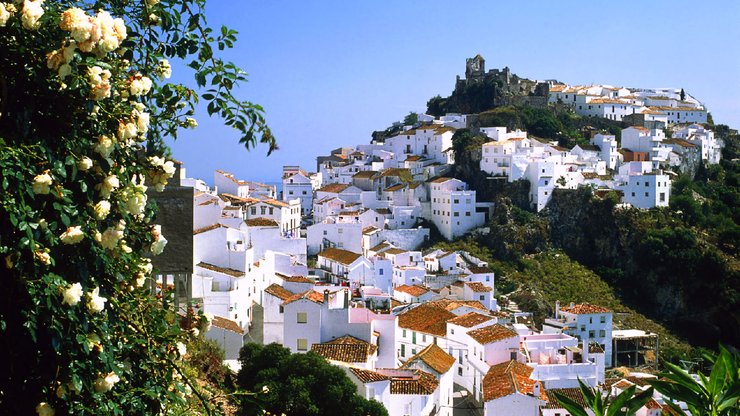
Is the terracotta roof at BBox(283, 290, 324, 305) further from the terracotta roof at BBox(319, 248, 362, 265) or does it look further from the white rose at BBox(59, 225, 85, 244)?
the white rose at BBox(59, 225, 85, 244)

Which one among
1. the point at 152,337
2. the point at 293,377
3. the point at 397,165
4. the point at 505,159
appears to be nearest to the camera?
the point at 152,337

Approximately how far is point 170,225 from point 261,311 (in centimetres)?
1997

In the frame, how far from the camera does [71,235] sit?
3119 millimetres

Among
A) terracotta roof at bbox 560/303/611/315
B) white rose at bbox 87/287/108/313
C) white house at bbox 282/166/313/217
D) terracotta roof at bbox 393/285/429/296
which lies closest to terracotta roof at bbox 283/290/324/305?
terracotta roof at bbox 393/285/429/296

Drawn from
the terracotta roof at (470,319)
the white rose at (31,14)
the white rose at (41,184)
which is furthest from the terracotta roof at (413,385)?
the white rose at (31,14)

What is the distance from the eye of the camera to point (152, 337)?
150 inches

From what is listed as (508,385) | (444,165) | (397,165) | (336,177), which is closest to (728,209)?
(444,165)

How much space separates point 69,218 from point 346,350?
669 inches

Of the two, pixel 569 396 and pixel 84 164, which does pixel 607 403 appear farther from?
pixel 569 396

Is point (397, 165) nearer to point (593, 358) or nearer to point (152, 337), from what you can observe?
point (593, 358)

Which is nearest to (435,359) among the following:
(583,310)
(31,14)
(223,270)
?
(223,270)

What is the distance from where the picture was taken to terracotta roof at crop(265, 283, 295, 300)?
23.5 m

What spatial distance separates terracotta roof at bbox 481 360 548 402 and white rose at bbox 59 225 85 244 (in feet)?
63.1

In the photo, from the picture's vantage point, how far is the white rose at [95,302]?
320cm
